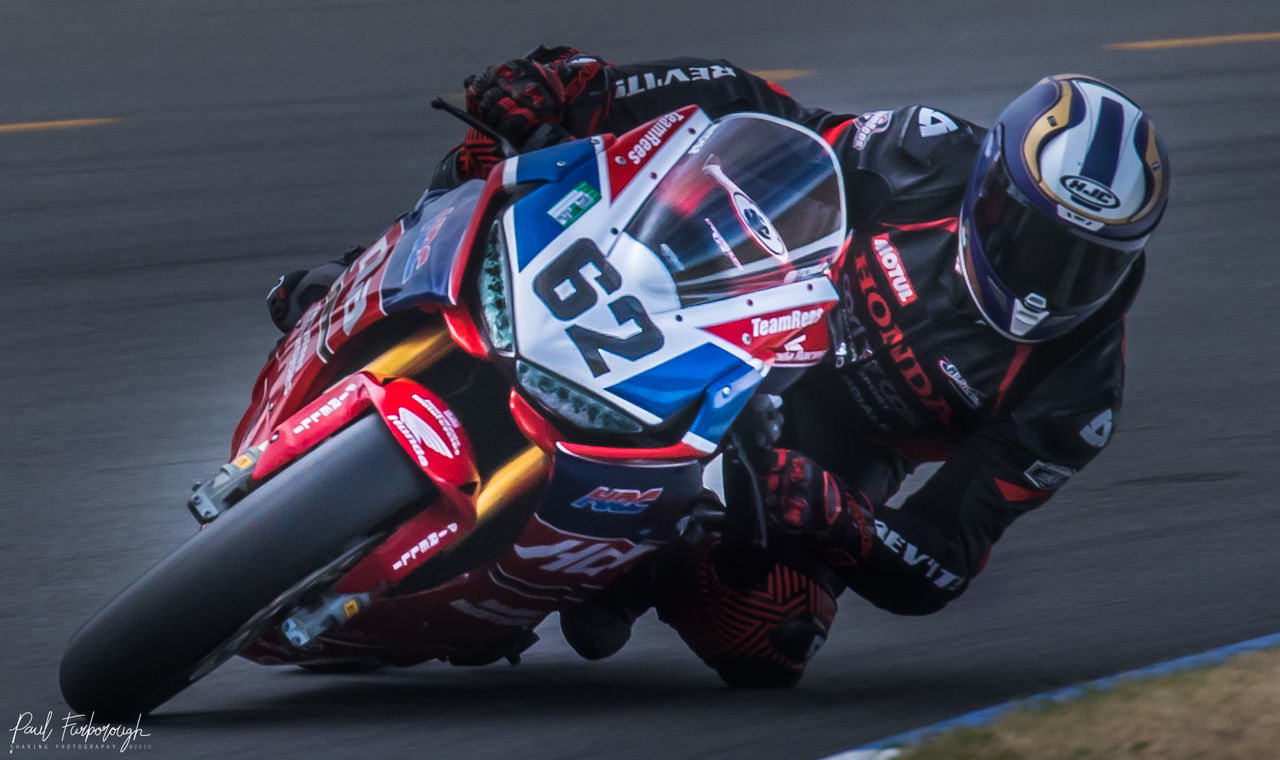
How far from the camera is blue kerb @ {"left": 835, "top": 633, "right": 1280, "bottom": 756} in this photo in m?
3.09

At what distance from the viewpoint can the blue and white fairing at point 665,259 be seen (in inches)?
115


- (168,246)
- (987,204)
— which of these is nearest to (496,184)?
(987,204)

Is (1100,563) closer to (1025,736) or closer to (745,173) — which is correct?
(1025,736)

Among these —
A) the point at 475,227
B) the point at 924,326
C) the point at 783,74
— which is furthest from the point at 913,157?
the point at 783,74

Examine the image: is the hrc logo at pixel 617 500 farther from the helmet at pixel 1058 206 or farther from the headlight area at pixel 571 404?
the helmet at pixel 1058 206

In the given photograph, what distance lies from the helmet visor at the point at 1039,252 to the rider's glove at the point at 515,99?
911 mm

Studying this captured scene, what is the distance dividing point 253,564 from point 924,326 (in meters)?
1.62

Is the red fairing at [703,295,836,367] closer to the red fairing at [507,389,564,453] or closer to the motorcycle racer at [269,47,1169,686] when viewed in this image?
the motorcycle racer at [269,47,1169,686]

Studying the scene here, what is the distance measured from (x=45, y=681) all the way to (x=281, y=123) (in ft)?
14.6

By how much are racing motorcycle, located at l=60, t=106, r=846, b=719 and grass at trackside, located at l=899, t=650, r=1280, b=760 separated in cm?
69

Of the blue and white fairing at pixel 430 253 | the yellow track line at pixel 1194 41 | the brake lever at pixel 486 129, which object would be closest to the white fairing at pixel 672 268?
the blue and white fairing at pixel 430 253

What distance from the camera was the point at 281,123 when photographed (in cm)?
765

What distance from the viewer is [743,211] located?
3.11 m

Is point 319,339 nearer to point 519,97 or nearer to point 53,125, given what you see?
point 519,97
